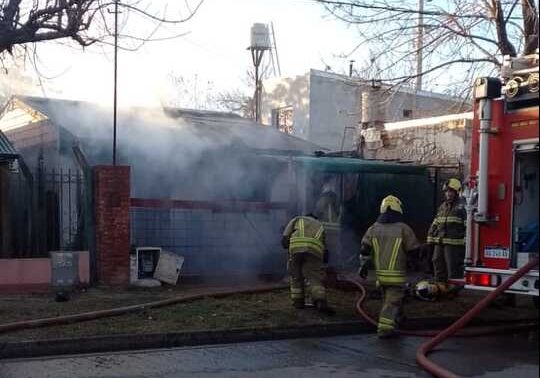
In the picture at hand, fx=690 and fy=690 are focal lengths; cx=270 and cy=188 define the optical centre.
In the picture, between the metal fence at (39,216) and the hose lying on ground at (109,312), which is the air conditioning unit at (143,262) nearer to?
the metal fence at (39,216)

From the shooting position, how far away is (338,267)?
12.6m

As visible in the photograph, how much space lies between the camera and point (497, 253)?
6863mm

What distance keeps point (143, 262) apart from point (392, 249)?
4892 mm

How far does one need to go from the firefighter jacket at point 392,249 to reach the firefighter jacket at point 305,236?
114cm

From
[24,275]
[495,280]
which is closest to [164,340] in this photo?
[495,280]

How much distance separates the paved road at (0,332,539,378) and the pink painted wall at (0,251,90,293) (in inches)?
153

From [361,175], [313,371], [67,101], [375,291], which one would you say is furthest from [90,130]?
[313,371]

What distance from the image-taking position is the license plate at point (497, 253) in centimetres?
674

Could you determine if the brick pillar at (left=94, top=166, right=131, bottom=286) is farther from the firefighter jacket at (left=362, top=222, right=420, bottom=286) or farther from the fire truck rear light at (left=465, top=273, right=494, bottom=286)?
the fire truck rear light at (left=465, top=273, right=494, bottom=286)

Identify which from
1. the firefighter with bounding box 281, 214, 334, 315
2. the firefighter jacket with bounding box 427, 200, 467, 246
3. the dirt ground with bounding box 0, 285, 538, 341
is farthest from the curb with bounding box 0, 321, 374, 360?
the firefighter jacket with bounding box 427, 200, 467, 246

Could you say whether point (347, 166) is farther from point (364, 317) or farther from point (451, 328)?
point (451, 328)

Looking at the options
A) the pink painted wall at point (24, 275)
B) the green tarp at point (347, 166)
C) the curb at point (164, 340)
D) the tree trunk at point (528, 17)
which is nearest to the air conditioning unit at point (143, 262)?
the pink painted wall at point (24, 275)

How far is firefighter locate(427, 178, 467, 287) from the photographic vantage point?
10.0m

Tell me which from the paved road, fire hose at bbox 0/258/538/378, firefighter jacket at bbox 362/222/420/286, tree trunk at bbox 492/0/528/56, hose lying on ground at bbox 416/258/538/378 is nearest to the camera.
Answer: hose lying on ground at bbox 416/258/538/378
